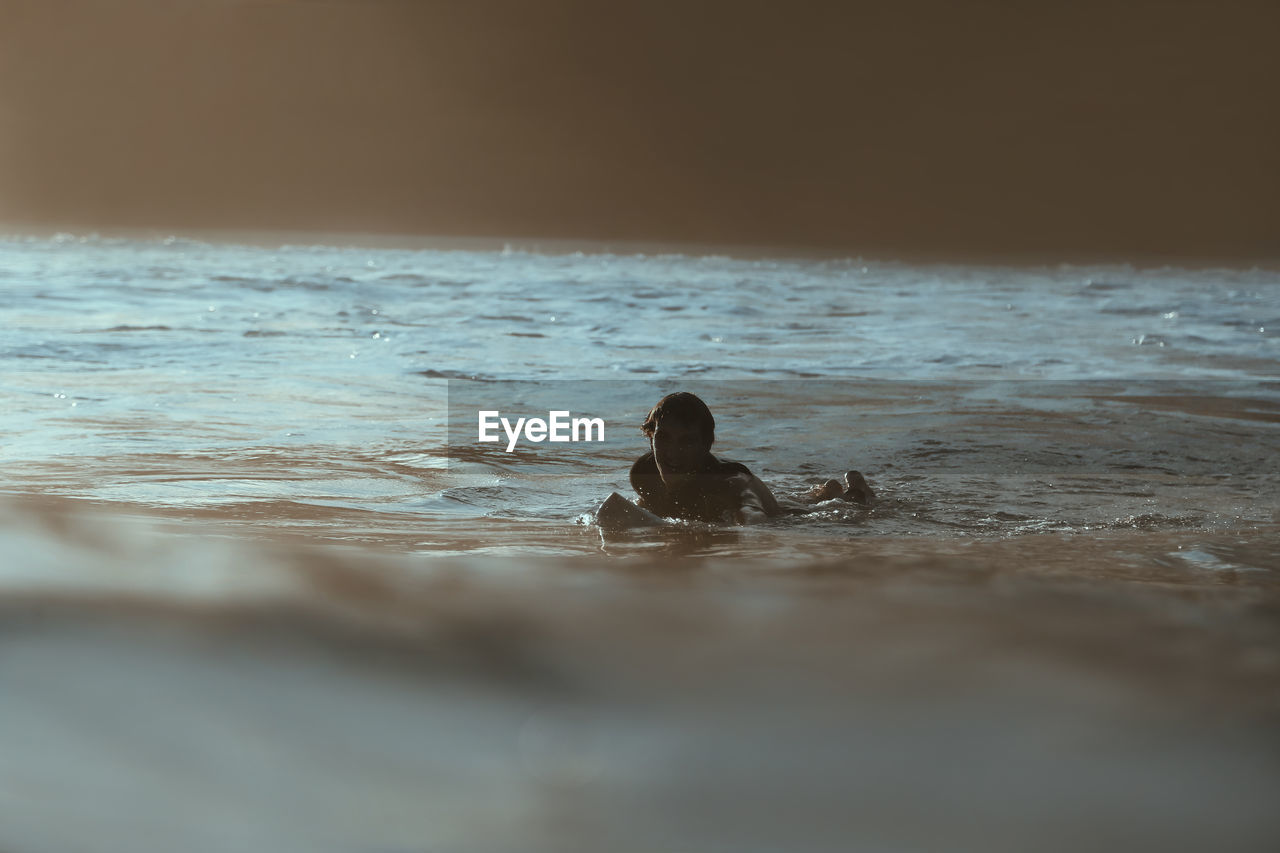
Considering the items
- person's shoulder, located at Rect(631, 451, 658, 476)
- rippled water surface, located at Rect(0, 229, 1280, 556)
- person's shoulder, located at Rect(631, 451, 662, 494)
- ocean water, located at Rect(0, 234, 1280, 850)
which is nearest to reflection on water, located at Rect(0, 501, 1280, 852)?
ocean water, located at Rect(0, 234, 1280, 850)

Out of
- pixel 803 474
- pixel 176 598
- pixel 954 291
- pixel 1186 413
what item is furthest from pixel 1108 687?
pixel 954 291

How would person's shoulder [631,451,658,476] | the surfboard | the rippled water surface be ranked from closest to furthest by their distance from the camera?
the surfboard
the rippled water surface
person's shoulder [631,451,658,476]

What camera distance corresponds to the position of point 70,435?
6.52 m

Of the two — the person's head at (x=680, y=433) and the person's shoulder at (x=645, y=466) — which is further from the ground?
the person's head at (x=680, y=433)

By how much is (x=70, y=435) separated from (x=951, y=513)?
17.3 feet

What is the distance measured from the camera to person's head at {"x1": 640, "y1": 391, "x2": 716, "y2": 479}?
4.67 m

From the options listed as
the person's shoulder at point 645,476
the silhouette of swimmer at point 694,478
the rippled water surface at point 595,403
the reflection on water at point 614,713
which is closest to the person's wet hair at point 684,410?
the silhouette of swimmer at point 694,478

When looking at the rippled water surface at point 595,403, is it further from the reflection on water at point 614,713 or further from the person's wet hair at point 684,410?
the reflection on water at point 614,713

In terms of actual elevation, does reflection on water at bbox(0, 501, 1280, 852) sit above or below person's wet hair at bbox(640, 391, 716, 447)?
below

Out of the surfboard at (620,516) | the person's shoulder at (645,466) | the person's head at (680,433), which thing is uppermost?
the person's head at (680,433)

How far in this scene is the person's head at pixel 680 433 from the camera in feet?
15.3

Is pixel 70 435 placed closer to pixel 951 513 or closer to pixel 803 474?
pixel 803 474

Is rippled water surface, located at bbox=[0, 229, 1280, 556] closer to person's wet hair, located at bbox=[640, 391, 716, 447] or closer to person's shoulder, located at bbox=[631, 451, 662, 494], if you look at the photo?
person's shoulder, located at bbox=[631, 451, 662, 494]

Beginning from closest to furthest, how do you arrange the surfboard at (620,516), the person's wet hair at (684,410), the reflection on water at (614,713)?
the reflection on water at (614,713), the surfboard at (620,516), the person's wet hair at (684,410)
